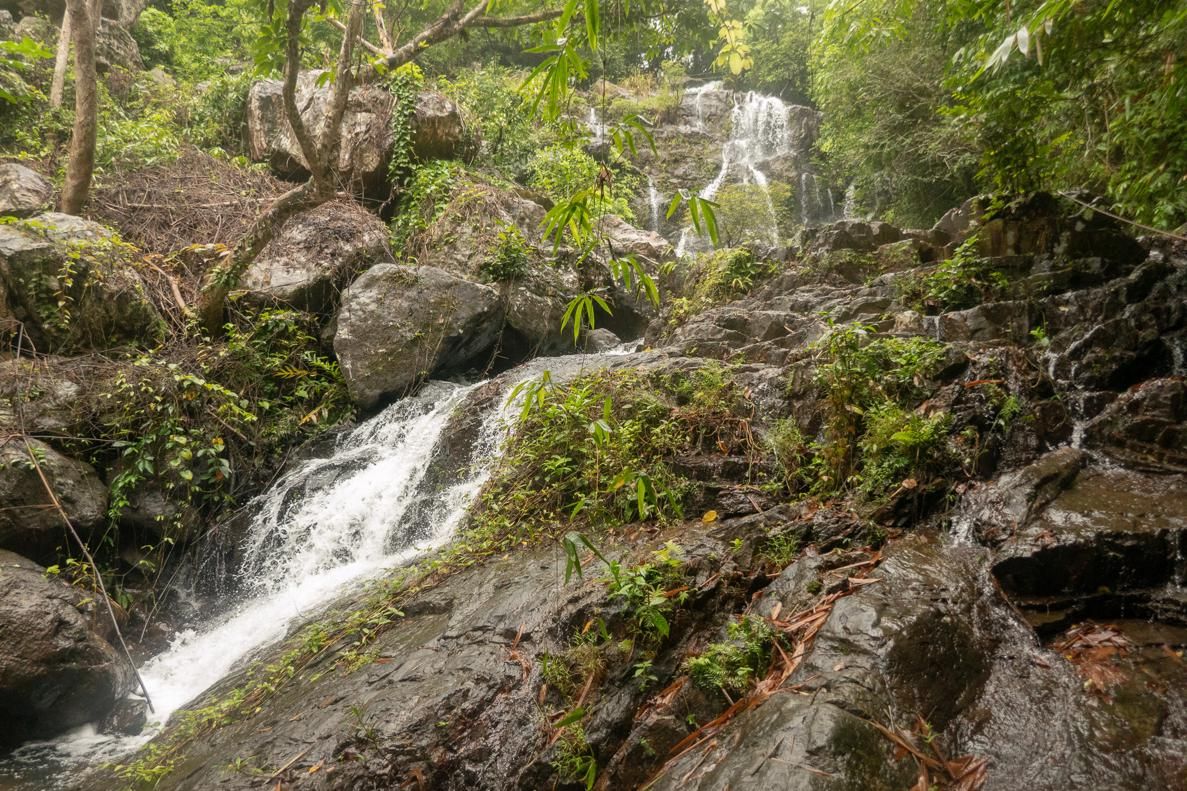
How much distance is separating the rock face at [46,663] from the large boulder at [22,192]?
5.42m

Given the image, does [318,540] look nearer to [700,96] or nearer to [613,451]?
[613,451]

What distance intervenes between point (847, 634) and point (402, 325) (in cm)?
731

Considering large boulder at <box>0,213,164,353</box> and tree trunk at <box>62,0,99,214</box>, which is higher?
tree trunk at <box>62,0,99,214</box>

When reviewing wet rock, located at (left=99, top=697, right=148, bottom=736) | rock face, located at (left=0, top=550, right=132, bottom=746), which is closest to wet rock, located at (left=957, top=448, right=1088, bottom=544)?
wet rock, located at (left=99, top=697, right=148, bottom=736)

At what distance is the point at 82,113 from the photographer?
7.63m

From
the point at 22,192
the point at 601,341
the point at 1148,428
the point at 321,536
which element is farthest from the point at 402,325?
the point at 1148,428

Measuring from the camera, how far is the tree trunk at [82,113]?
7145 mm

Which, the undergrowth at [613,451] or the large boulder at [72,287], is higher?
the large boulder at [72,287]

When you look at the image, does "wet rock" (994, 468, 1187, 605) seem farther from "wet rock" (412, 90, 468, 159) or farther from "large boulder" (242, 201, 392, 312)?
"wet rock" (412, 90, 468, 159)

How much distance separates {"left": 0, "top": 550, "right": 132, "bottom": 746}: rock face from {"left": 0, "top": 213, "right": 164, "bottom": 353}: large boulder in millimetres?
2949

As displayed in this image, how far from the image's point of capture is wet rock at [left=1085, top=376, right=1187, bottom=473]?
11.6 feet

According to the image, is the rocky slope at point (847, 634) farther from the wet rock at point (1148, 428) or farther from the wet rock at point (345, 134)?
the wet rock at point (345, 134)

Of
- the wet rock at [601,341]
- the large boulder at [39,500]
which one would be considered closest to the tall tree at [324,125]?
the large boulder at [39,500]

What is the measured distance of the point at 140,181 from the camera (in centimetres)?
948
